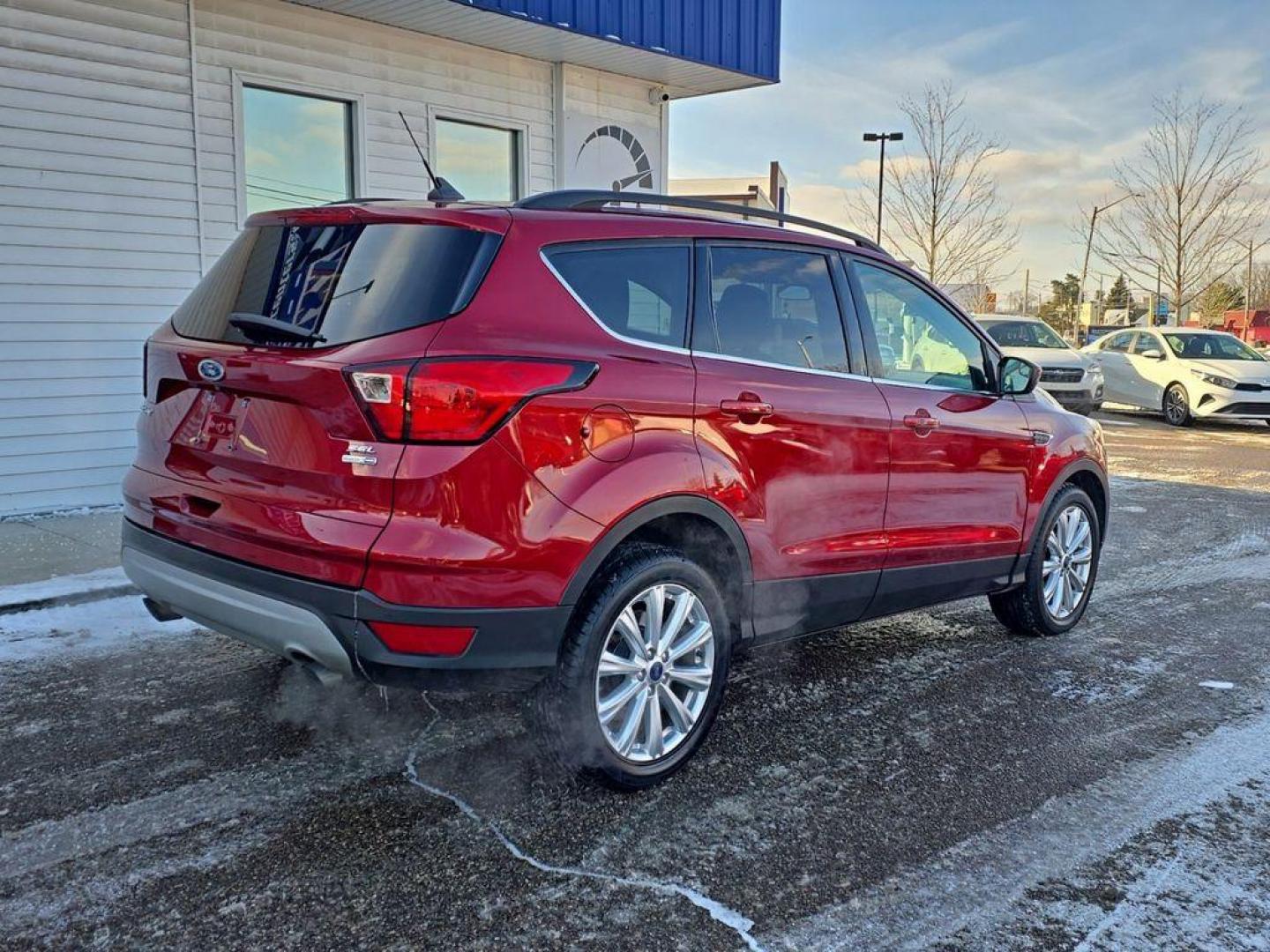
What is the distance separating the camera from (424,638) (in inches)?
118

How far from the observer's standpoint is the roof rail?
3.53m

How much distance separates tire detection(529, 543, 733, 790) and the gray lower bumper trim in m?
0.68

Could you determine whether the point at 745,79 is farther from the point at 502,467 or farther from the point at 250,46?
the point at 502,467

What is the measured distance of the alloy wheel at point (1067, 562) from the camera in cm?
529

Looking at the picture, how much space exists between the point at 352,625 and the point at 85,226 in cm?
610

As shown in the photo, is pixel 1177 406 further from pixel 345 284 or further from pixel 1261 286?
pixel 1261 286

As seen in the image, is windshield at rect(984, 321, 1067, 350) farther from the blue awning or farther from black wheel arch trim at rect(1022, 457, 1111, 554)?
black wheel arch trim at rect(1022, 457, 1111, 554)

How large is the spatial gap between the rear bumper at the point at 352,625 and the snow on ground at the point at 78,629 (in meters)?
1.97

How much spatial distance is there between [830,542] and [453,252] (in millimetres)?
1824

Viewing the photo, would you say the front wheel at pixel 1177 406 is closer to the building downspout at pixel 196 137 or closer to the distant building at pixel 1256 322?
the building downspout at pixel 196 137

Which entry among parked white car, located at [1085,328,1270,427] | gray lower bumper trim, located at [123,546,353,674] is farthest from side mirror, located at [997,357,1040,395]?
parked white car, located at [1085,328,1270,427]

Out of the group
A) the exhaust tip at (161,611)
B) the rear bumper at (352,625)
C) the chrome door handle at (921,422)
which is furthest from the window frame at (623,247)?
the exhaust tip at (161,611)

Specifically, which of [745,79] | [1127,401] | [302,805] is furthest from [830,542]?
[1127,401]

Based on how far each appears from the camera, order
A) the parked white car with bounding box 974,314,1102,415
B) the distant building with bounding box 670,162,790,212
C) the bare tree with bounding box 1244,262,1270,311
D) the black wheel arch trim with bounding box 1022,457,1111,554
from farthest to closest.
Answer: the bare tree with bounding box 1244,262,1270,311
the distant building with bounding box 670,162,790,212
the parked white car with bounding box 974,314,1102,415
the black wheel arch trim with bounding box 1022,457,1111,554
